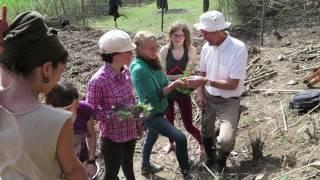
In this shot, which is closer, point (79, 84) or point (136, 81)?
point (136, 81)

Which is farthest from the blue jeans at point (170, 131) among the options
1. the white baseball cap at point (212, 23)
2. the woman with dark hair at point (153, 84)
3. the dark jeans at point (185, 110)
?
the white baseball cap at point (212, 23)

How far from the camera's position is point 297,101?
18.4ft

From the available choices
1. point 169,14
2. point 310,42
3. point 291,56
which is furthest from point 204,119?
point 169,14

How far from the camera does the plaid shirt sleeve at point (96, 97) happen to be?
147 inches

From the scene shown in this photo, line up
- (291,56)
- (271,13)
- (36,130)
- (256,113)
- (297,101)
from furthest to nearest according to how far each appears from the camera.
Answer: (271,13)
(291,56)
(256,113)
(297,101)
(36,130)

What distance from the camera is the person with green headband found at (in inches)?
73.9

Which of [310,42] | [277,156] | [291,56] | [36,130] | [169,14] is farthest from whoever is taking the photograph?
[169,14]

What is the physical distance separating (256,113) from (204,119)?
60.1 inches

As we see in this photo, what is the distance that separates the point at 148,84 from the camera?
425 cm

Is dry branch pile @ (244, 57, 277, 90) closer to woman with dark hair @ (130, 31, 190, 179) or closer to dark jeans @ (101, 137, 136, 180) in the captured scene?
woman with dark hair @ (130, 31, 190, 179)

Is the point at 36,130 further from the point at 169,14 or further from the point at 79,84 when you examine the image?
the point at 169,14

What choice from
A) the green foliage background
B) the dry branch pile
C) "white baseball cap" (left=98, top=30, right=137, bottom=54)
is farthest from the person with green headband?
the green foliage background

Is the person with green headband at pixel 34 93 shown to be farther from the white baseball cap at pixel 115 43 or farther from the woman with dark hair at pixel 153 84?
the woman with dark hair at pixel 153 84

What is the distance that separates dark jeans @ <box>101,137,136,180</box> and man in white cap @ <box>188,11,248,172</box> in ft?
2.88
